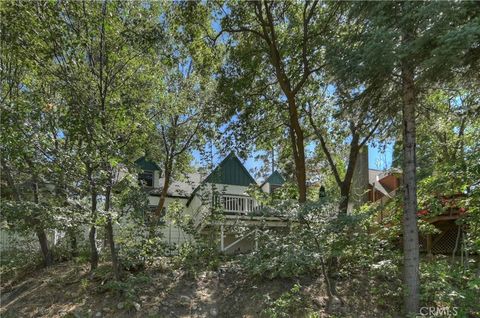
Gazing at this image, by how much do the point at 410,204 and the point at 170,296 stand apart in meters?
4.01

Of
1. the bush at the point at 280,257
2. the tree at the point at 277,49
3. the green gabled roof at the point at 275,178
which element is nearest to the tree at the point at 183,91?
the tree at the point at 277,49

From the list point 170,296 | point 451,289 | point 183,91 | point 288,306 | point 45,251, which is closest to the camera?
point 451,289

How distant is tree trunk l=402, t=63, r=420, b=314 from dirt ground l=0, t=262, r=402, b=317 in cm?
65

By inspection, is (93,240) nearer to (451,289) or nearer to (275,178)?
(451,289)

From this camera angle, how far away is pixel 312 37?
7.31 meters

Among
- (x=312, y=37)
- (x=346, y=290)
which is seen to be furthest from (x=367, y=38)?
(x=346, y=290)

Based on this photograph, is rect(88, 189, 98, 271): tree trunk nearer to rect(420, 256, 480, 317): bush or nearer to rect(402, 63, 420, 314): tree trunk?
rect(402, 63, 420, 314): tree trunk

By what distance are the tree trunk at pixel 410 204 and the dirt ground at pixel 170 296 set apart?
2.13 feet

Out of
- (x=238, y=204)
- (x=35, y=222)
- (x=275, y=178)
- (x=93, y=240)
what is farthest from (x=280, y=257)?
(x=275, y=178)

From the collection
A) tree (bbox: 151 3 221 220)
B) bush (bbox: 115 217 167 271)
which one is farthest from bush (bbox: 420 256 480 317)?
tree (bbox: 151 3 221 220)

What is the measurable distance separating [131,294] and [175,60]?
15.7 feet

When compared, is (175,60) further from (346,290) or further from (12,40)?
(346,290)

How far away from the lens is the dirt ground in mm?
5402

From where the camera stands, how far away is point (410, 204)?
16.1 feet
